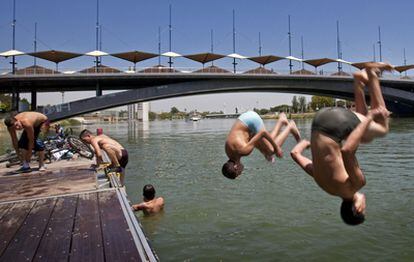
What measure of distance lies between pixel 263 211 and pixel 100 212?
5.69 m

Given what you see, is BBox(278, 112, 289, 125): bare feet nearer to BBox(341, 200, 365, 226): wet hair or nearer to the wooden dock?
BBox(341, 200, 365, 226): wet hair

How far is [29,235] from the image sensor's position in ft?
18.3

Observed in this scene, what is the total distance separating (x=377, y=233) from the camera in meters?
8.53

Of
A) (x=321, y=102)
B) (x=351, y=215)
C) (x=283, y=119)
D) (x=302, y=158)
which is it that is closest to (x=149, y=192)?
(x=283, y=119)

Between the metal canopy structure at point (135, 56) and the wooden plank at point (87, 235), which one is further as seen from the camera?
the metal canopy structure at point (135, 56)

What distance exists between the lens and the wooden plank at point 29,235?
15.8ft

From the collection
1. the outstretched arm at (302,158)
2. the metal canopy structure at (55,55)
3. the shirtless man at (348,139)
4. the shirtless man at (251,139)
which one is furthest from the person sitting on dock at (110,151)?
the metal canopy structure at (55,55)

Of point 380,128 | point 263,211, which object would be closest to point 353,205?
point 380,128

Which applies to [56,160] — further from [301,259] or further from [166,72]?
[166,72]

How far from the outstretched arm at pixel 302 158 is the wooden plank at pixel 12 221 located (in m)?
4.56

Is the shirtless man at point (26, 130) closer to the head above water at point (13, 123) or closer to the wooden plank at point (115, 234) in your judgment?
the head above water at point (13, 123)

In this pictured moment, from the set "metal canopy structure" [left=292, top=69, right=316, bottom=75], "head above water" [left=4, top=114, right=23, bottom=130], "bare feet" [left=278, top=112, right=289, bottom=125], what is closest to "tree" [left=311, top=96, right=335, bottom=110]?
"metal canopy structure" [left=292, top=69, right=316, bottom=75]

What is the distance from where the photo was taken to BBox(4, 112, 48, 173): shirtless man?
11.5 m

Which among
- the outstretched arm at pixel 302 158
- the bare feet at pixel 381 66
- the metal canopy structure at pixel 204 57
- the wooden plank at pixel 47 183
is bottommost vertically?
the wooden plank at pixel 47 183
